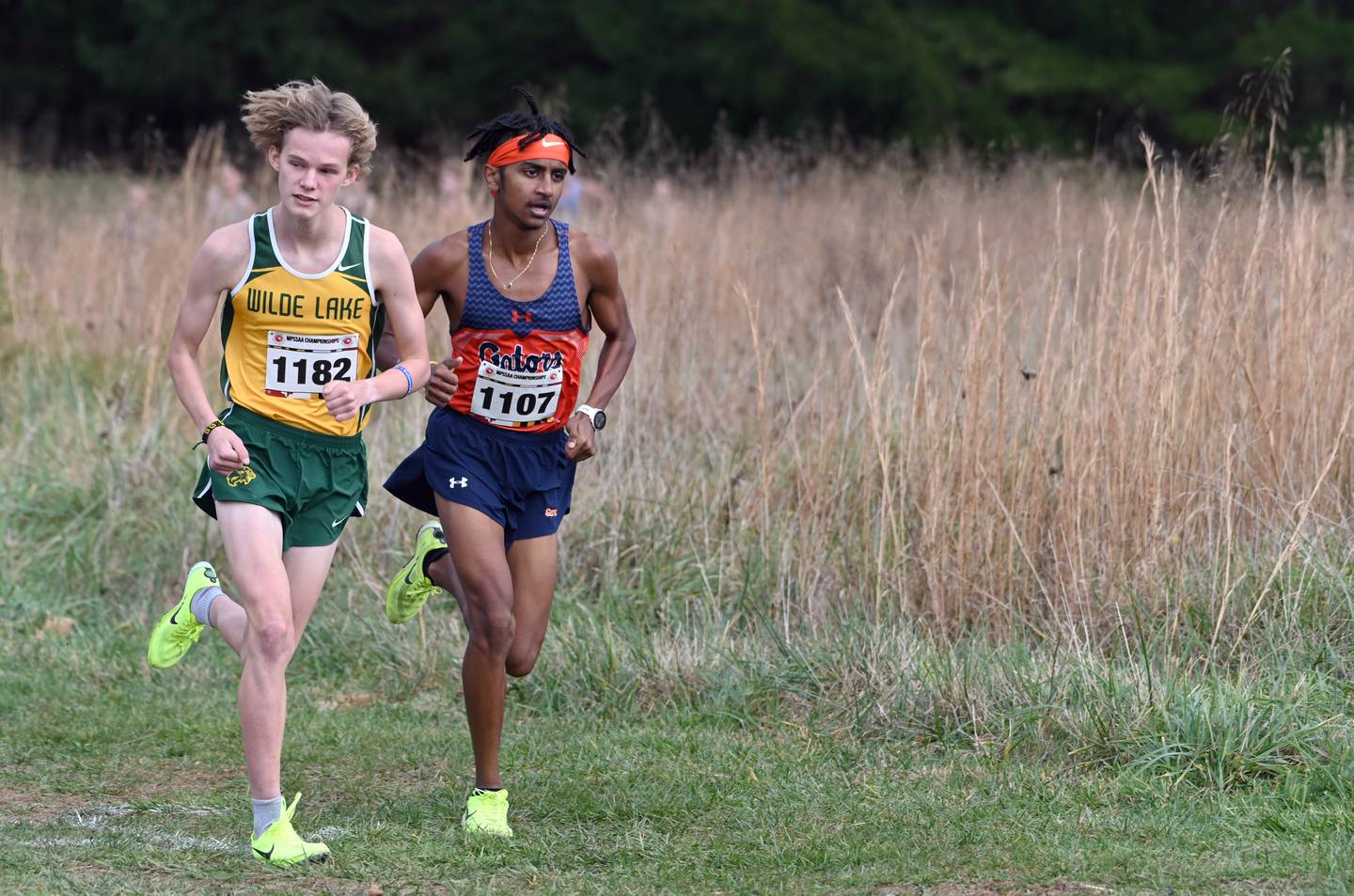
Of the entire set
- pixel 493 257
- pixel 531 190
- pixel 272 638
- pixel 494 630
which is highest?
pixel 531 190

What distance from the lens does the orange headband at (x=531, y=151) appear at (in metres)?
4.66

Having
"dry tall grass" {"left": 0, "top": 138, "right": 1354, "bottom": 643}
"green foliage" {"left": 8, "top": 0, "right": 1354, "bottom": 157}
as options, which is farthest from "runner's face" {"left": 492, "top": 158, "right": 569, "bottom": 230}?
"green foliage" {"left": 8, "top": 0, "right": 1354, "bottom": 157}

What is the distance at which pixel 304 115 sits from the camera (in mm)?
4207

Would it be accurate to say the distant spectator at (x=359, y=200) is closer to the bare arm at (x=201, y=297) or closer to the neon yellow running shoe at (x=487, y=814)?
the bare arm at (x=201, y=297)

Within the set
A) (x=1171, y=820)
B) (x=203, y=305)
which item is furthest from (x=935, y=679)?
(x=203, y=305)

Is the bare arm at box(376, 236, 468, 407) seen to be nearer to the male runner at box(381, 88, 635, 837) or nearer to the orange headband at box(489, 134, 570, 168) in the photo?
the male runner at box(381, 88, 635, 837)

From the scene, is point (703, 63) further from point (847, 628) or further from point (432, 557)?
point (432, 557)

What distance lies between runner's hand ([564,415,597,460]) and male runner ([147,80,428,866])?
0.53 metres

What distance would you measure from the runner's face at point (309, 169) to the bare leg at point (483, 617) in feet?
2.94

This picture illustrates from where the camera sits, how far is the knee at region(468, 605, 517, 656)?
4539 mm

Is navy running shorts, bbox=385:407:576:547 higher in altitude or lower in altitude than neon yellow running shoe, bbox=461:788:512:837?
higher

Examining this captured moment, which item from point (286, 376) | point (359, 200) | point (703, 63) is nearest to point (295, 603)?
point (286, 376)

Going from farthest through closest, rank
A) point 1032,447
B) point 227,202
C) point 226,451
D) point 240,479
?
point 227,202 → point 1032,447 → point 240,479 → point 226,451

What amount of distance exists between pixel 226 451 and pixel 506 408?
0.89 meters
